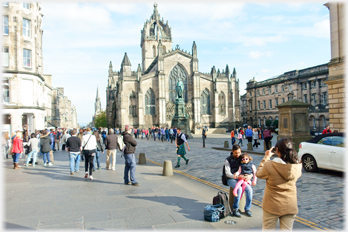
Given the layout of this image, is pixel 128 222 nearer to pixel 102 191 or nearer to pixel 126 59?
pixel 102 191

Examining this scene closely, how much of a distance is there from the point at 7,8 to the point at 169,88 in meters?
34.9

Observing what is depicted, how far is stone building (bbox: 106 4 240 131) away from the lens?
50.3 metres

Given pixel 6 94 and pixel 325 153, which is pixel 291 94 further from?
pixel 6 94

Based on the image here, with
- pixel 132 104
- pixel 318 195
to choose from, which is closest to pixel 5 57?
pixel 318 195

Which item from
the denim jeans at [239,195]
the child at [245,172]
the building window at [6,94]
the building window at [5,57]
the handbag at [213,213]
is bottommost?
the handbag at [213,213]

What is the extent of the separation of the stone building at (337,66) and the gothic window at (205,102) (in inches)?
1573

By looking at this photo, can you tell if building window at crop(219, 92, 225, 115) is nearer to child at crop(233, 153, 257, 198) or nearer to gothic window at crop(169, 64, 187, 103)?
gothic window at crop(169, 64, 187, 103)

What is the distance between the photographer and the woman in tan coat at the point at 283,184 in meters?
3.29

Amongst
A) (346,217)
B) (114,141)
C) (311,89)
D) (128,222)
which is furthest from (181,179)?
(311,89)

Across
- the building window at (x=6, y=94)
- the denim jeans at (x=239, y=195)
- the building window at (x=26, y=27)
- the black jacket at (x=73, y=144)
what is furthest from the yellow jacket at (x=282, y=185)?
the building window at (x=26, y=27)

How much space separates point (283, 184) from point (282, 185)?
0.02 metres

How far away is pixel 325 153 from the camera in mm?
9000

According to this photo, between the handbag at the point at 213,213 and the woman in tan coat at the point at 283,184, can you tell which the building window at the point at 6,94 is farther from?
the woman in tan coat at the point at 283,184

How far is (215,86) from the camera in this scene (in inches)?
2116
